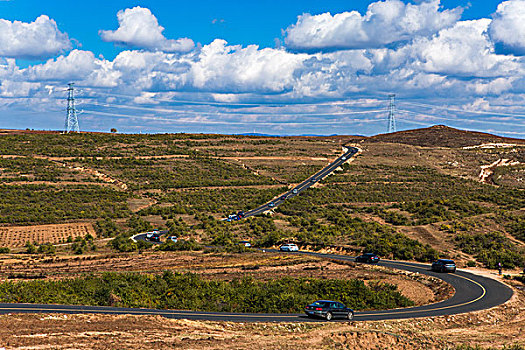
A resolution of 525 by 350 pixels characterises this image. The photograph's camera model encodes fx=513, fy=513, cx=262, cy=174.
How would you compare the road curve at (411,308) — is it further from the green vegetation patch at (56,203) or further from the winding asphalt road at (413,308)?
the green vegetation patch at (56,203)

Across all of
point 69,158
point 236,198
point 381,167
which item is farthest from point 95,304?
point 381,167

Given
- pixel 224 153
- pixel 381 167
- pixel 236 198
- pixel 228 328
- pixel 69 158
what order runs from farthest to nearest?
pixel 224 153 → pixel 381 167 → pixel 69 158 → pixel 236 198 → pixel 228 328

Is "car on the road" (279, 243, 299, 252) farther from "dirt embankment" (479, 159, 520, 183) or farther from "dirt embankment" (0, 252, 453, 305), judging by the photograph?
"dirt embankment" (479, 159, 520, 183)

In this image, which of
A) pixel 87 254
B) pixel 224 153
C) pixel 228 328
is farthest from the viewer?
pixel 224 153

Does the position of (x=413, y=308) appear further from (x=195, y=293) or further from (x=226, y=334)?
(x=226, y=334)

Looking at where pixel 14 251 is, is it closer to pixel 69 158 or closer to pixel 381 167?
pixel 69 158

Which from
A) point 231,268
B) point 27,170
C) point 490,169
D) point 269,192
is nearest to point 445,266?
point 231,268

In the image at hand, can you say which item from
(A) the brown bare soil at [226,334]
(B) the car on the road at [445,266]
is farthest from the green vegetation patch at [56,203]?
(A) the brown bare soil at [226,334]
